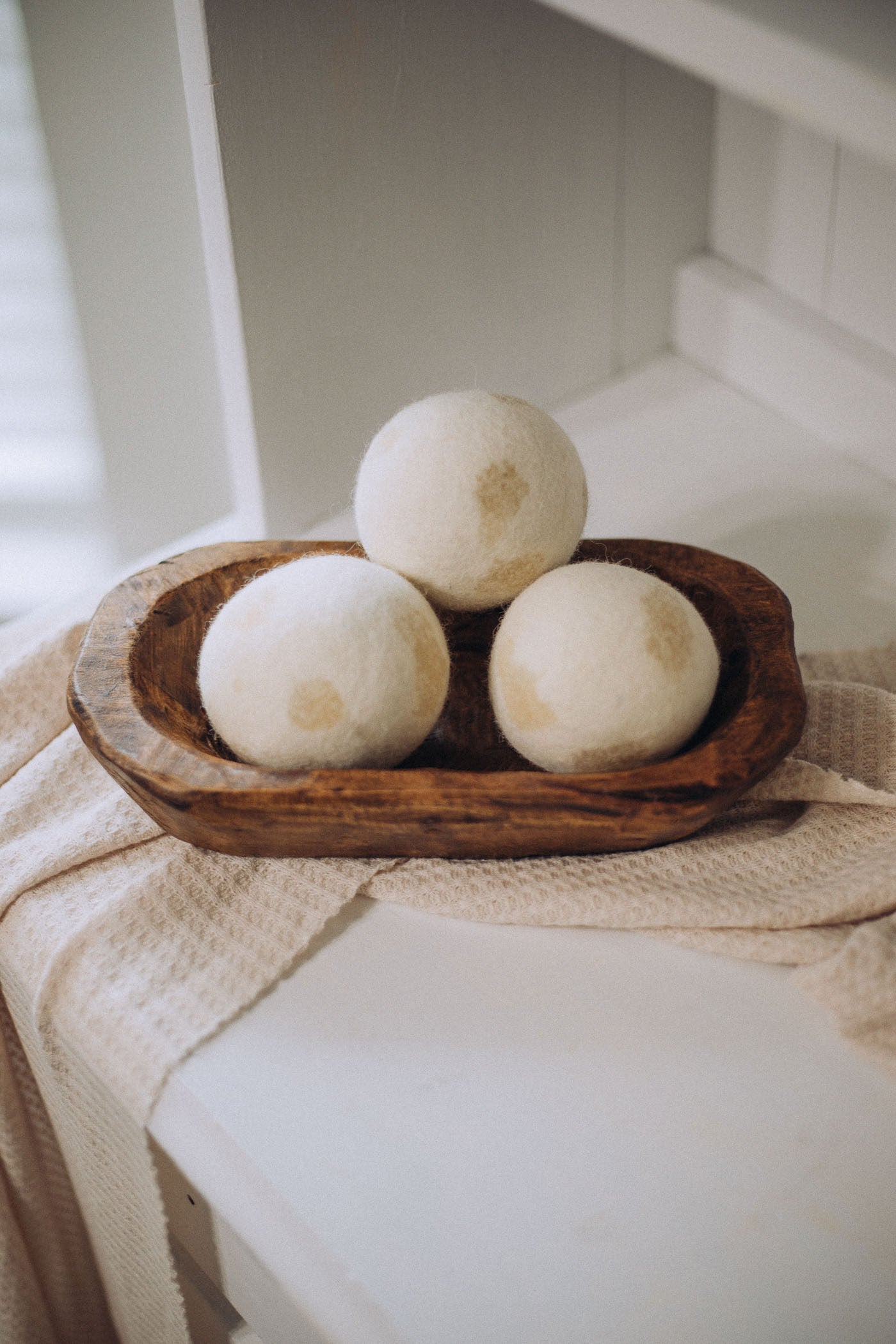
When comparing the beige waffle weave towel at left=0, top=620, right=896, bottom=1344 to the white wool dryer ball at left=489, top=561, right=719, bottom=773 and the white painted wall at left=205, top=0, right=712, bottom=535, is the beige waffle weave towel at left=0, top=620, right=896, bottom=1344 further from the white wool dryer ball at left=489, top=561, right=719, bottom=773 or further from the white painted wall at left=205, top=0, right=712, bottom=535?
the white painted wall at left=205, top=0, right=712, bottom=535

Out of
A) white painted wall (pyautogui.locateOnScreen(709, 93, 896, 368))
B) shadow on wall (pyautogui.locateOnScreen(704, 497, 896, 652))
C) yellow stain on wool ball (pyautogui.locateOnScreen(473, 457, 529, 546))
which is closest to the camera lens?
yellow stain on wool ball (pyautogui.locateOnScreen(473, 457, 529, 546))

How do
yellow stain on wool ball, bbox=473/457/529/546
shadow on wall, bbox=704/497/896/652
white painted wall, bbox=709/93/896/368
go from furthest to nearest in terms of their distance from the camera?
1. white painted wall, bbox=709/93/896/368
2. shadow on wall, bbox=704/497/896/652
3. yellow stain on wool ball, bbox=473/457/529/546

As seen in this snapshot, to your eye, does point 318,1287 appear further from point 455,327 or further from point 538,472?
point 455,327

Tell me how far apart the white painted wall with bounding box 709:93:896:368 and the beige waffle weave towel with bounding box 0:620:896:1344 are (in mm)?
353

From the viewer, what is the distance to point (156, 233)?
80 centimetres

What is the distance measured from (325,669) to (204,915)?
0.11 metres

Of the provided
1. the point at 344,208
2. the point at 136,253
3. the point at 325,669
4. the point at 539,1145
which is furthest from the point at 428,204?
the point at 539,1145

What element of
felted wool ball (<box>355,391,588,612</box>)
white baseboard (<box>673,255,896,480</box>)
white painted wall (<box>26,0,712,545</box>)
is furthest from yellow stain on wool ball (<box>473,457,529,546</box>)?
white baseboard (<box>673,255,896,480</box>)

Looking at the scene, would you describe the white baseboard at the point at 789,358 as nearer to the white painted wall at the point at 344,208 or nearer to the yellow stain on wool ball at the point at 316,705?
the white painted wall at the point at 344,208

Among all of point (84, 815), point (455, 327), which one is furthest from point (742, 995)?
point (455, 327)

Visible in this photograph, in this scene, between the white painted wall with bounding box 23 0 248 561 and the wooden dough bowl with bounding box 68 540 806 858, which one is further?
the white painted wall with bounding box 23 0 248 561

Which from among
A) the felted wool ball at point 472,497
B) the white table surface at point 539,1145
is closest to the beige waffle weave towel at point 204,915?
the white table surface at point 539,1145

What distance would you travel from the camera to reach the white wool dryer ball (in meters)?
0.39

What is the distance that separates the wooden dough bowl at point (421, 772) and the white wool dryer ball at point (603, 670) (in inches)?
0.6
